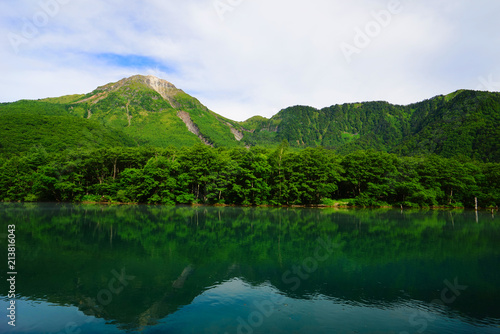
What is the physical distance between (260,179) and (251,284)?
52566 millimetres

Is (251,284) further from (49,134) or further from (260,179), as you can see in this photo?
(49,134)


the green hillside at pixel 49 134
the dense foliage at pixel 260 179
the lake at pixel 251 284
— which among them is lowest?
the lake at pixel 251 284

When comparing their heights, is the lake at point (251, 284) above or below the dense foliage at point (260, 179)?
below

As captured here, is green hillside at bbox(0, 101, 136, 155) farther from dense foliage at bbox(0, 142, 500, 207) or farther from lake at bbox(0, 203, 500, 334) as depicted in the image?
lake at bbox(0, 203, 500, 334)

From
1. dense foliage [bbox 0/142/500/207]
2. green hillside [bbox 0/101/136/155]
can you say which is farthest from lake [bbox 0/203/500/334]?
green hillside [bbox 0/101/136/155]

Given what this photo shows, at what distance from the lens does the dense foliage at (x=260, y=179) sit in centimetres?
6650

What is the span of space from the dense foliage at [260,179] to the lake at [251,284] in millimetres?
41554

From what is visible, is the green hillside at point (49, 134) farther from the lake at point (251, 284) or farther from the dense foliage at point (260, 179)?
the lake at point (251, 284)

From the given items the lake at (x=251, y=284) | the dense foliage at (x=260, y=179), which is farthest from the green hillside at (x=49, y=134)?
the lake at (x=251, y=284)

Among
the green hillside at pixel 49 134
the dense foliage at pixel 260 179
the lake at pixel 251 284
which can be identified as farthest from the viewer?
the green hillside at pixel 49 134

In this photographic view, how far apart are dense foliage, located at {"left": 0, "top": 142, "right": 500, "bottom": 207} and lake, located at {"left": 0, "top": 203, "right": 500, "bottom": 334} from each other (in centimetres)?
4155

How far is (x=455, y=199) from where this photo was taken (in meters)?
69.3

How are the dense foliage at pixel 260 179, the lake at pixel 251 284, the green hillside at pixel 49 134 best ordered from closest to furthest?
the lake at pixel 251 284 → the dense foliage at pixel 260 179 → the green hillside at pixel 49 134

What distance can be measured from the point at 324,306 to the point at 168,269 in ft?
28.7
